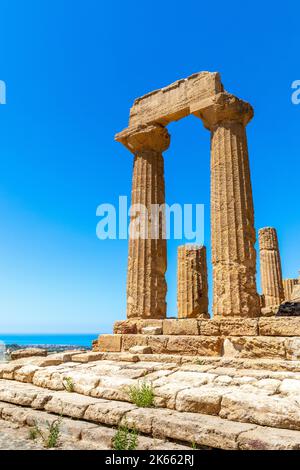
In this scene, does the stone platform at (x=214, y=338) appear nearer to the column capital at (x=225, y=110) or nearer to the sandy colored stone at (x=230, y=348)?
the sandy colored stone at (x=230, y=348)

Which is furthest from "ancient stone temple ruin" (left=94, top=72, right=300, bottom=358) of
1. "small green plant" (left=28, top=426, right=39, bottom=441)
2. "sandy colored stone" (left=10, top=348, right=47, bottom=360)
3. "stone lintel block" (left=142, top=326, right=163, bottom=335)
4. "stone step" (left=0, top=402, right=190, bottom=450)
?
"small green plant" (left=28, top=426, right=39, bottom=441)

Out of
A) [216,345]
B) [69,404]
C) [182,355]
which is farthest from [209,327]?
[69,404]

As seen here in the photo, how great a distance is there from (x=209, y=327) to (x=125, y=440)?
16.8ft

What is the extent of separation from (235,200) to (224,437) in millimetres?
7111

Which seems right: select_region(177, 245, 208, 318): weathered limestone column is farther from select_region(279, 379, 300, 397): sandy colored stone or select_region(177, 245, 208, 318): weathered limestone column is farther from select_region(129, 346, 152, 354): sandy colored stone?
select_region(279, 379, 300, 397): sandy colored stone

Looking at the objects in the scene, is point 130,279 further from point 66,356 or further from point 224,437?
point 224,437

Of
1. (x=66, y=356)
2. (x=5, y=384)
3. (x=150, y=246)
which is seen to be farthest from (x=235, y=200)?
(x=5, y=384)

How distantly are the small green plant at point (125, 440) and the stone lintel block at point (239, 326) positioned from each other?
15.2 feet

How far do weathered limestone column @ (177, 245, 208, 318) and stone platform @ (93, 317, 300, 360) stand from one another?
7.37 meters

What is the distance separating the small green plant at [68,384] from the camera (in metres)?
6.43

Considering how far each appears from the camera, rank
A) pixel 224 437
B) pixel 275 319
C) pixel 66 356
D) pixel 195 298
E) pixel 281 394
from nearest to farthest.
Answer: pixel 224 437 → pixel 281 394 → pixel 275 319 → pixel 66 356 → pixel 195 298

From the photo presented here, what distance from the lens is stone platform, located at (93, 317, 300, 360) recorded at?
25.6 feet

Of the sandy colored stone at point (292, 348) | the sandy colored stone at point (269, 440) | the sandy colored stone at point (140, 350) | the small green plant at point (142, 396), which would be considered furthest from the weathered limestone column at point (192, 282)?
the sandy colored stone at point (269, 440)
